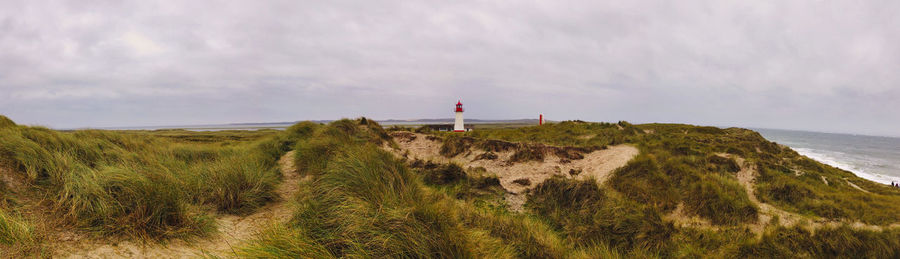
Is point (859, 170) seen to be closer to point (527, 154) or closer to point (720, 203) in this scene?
point (720, 203)

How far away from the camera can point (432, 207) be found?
4.23m

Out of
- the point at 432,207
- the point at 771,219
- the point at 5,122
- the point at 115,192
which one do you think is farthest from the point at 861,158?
the point at 5,122

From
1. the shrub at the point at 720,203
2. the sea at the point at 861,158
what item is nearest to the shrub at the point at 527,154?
the shrub at the point at 720,203

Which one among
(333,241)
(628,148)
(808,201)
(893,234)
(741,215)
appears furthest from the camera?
(628,148)

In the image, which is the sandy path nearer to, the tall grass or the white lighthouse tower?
the tall grass

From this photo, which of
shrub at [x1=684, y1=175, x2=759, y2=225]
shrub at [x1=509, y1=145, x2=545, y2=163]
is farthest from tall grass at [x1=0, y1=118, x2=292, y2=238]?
shrub at [x1=684, y1=175, x2=759, y2=225]

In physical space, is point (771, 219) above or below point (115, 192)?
below

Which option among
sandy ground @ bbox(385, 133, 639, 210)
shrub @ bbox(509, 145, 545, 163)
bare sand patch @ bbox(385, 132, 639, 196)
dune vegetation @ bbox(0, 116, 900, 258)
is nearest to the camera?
dune vegetation @ bbox(0, 116, 900, 258)

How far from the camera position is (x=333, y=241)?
3355 mm

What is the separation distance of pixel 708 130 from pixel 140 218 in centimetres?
2373

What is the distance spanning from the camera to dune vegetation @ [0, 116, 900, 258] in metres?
3.52

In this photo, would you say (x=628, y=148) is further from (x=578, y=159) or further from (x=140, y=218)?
(x=140, y=218)

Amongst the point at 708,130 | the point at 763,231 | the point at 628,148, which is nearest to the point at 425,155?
the point at 628,148

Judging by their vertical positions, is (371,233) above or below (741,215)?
above
